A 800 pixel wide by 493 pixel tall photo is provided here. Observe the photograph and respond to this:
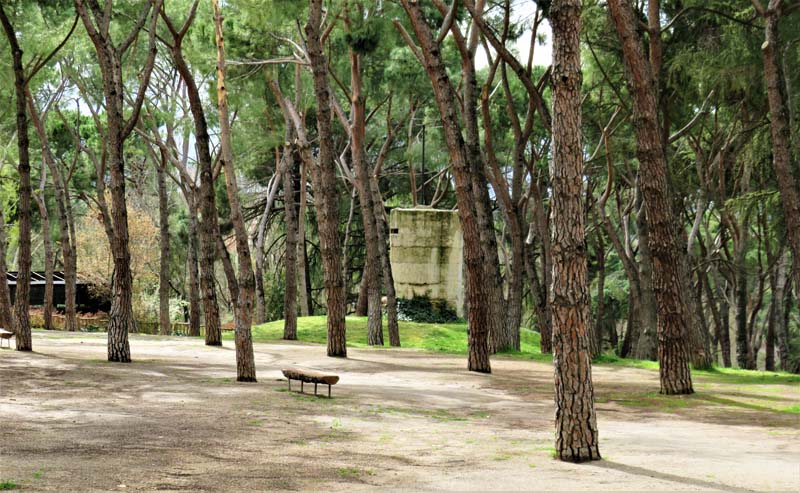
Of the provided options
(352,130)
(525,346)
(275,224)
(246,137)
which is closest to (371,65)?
(352,130)

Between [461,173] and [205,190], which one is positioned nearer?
[461,173]

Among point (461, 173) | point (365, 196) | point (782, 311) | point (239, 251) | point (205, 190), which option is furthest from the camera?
point (782, 311)

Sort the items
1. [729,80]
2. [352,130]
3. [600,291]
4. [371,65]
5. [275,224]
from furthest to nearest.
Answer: [275,224]
[600,291]
[371,65]
[352,130]
[729,80]

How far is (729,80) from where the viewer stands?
2067 centimetres

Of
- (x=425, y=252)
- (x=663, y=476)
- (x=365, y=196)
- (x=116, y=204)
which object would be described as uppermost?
(x=365, y=196)

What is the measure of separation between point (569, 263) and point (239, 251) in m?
6.23

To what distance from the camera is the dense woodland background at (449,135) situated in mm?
14312

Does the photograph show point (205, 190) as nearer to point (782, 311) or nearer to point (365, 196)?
point (365, 196)

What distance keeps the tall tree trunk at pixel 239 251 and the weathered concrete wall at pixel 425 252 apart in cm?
1810

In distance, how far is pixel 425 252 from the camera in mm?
31812

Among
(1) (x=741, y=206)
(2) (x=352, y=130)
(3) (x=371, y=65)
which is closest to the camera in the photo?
(1) (x=741, y=206)

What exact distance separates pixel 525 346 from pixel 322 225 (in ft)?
39.4

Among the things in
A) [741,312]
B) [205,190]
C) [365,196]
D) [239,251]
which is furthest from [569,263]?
[741,312]

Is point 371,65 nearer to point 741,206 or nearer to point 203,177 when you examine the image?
point 203,177
